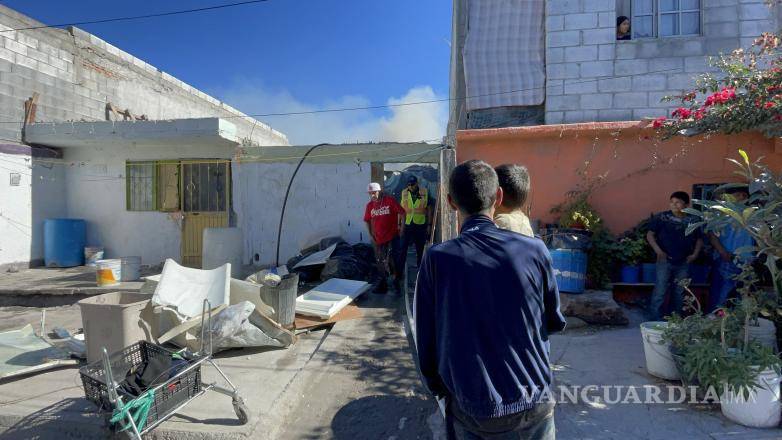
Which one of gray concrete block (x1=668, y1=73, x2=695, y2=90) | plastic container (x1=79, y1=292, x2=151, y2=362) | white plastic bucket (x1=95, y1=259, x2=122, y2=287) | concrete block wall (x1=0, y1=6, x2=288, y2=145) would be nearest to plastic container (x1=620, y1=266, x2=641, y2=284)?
gray concrete block (x1=668, y1=73, x2=695, y2=90)

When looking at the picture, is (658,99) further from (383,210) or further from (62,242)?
(62,242)

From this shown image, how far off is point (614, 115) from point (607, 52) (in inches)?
41.8

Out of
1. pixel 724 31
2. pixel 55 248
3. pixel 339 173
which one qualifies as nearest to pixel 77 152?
pixel 55 248

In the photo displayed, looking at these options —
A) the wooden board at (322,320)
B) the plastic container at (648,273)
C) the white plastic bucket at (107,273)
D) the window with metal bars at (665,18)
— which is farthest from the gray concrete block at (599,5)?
the white plastic bucket at (107,273)

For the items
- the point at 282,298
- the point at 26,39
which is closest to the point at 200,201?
the point at 26,39

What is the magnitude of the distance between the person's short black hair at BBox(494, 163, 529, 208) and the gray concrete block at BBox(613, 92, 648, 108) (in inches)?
262

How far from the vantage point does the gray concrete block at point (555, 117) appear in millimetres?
7652

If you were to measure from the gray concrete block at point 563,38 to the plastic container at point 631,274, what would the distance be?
13.4 feet

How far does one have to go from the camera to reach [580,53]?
755 centimetres

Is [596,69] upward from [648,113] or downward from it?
upward

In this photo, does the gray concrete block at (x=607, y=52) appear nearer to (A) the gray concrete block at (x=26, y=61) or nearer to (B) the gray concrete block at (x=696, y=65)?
(B) the gray concrete block at (x=696, y=65)

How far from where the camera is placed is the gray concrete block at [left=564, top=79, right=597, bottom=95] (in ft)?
24.7

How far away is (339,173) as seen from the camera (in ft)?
28.3

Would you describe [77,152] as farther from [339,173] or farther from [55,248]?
[339,173]
